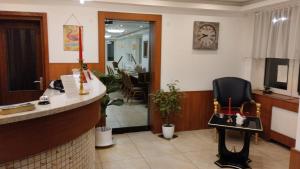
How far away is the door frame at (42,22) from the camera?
153 inches

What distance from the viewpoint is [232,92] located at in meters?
4.88

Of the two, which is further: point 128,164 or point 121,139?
point 121,139

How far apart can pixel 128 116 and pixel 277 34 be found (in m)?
3.49

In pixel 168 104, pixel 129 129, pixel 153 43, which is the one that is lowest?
pixel 129 129

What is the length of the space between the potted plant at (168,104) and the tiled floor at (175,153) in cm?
19

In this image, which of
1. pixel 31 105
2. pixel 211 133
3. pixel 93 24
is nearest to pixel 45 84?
pixel 93 24

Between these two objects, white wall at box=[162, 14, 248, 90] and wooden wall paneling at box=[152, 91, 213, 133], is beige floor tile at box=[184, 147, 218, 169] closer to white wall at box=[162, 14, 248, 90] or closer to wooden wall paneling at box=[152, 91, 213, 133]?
wooden wall paneling at box=[152, 91, 213, 133]

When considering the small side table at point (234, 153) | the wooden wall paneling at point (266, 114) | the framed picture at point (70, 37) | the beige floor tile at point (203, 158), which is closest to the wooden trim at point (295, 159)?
the small side table at point (234, 153)

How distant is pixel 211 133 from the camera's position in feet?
16.4

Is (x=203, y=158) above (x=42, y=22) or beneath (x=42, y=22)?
beneath

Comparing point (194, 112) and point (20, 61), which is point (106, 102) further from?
point (194, 112)

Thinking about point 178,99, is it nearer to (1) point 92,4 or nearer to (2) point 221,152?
(2) point 221,152

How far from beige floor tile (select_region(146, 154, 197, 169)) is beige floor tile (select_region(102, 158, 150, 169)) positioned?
0.10 m

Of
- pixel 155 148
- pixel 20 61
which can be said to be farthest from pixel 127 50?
pixel 155 148
